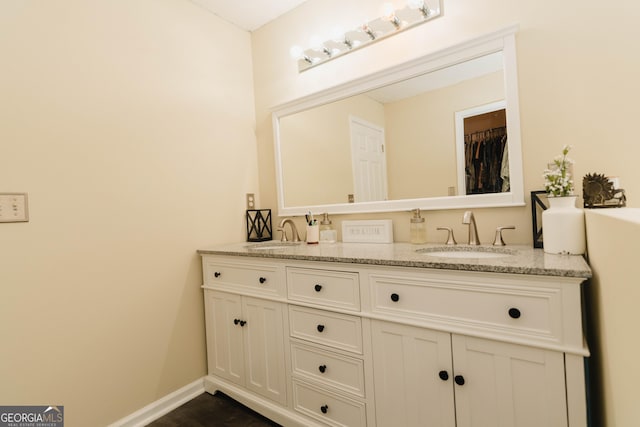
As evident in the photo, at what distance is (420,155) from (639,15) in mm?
938

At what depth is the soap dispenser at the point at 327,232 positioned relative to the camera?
1.96m

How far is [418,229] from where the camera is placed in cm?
161

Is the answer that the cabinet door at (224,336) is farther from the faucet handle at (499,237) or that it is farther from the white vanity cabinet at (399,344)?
the faucet handle at (499,237)

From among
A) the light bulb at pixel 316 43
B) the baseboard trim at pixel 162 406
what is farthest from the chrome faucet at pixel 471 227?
the baseboard trim at pixel 162 406

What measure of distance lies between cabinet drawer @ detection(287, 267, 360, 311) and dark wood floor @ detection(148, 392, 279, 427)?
75cm

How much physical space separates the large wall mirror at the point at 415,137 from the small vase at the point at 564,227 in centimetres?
29

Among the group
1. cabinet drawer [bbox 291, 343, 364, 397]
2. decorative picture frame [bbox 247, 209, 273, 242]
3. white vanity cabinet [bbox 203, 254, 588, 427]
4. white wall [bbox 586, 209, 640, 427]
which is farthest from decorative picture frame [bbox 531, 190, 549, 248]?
decorative picture frame [bbox 247, 209, 273, 242]

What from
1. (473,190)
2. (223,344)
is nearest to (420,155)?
(473,190)

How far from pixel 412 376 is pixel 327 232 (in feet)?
3.29

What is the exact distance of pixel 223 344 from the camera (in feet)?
6.07

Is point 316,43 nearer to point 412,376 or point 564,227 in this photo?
point 564,227

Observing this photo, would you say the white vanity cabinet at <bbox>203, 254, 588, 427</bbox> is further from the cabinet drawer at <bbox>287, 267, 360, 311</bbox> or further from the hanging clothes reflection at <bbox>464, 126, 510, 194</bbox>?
the hanging clothes reflection at <bbox>464, 126, 510, 194</bbox>

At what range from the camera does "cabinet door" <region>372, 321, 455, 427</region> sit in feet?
3.58

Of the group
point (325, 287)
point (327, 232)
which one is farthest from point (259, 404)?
point (327, 232)
